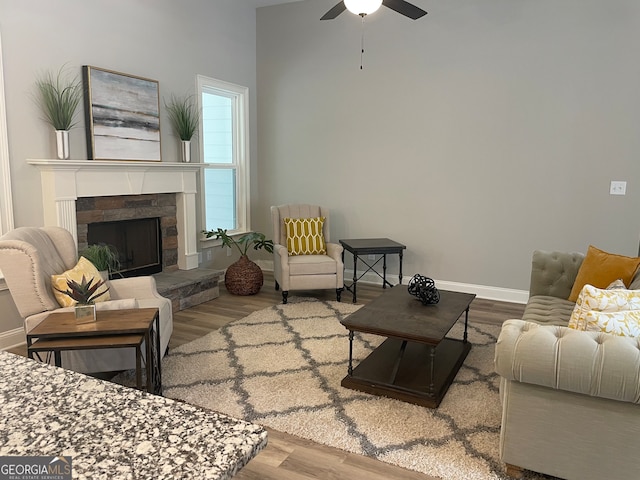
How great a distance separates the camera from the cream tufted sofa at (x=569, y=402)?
6.21 ft

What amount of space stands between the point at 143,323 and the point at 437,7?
4340mm

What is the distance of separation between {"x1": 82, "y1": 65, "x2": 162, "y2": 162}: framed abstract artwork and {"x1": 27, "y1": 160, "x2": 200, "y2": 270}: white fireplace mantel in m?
0.13

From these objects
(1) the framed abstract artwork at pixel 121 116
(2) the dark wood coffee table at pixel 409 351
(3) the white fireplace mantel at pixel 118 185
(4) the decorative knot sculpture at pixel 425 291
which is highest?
(1) the framed abstract artwork at pixel 121 116

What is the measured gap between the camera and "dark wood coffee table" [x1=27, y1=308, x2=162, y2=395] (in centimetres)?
253

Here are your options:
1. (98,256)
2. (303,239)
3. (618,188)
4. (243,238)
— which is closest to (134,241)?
(98,256)

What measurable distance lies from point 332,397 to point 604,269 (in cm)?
197

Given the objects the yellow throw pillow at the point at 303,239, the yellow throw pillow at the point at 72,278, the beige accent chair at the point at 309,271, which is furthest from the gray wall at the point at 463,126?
the yellow throw pillow at the point at 72,278

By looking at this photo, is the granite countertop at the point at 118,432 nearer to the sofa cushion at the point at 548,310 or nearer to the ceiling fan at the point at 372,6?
the sofa cushion at the point at 548,310

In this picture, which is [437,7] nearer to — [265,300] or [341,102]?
[341,102]

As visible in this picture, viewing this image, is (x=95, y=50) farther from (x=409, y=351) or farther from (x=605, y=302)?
(x=605, y=302)

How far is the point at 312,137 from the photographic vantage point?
600 centimetres

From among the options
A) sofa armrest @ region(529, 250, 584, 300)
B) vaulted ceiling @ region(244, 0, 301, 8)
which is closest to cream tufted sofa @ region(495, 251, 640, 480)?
sofa armrest @ region(529, 250, 584, 300)

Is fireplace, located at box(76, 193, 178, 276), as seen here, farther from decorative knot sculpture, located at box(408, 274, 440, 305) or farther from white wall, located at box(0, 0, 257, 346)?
decorative knot sculpture, located at box(408, 274, 440, 305)

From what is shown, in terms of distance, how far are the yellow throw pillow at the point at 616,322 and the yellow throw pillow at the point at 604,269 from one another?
3.93 ft
